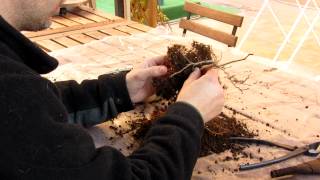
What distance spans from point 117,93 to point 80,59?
1.75 feet

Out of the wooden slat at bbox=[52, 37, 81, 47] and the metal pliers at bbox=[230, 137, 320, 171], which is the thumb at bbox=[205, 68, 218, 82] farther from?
the wooden slat at bbox=[52, 37, 81, 47]

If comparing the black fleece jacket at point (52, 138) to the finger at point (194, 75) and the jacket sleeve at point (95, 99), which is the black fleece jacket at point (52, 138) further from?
the jacket sleeve at point (95, 99)

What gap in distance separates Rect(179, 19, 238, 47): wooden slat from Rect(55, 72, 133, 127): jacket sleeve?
0.90 metres

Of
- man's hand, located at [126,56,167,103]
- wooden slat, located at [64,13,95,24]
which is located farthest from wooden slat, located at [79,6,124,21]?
man's hand, located at [126,56,167,103]

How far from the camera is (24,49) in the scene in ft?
1.99

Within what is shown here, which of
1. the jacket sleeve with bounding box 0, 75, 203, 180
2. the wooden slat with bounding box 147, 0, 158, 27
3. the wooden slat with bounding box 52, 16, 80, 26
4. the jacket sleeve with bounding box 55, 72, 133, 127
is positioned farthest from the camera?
the wooden slat with bounding box 147, 0, 158, 27

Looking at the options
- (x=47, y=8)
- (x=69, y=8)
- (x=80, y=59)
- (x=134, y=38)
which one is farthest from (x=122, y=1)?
(x=47, y=8)

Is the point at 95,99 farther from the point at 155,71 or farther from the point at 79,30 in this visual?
the point at 79,30

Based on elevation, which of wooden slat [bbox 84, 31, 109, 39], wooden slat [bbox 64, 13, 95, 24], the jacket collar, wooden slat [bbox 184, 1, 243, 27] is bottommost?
wooden slat [bbox 64, 13, 95, 24]

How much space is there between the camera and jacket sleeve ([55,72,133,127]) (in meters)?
1.00

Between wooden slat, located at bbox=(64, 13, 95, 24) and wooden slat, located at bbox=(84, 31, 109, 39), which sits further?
wooden slat, located at bbox=(64, 13, 95, 24)

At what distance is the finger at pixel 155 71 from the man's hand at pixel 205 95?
0.45 ft

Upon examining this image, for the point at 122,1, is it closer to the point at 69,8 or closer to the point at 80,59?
the point at 69,8

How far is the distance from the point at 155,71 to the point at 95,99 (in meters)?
→ 0.17
